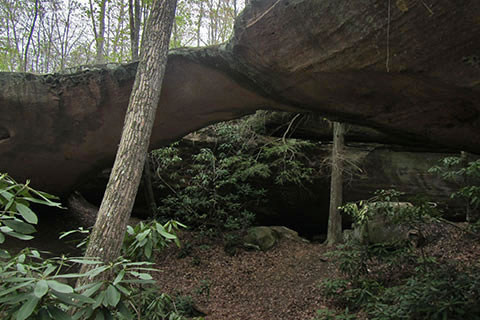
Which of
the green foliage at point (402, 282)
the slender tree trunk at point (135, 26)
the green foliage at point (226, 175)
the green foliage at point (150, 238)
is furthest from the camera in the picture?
the slender tree trunk at point (135, 26)

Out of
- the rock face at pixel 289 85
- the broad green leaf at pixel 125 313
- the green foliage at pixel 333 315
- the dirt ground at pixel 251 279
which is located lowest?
the dirt ground at pixel 251 279

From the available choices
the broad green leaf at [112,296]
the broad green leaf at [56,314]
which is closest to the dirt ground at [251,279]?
the broad green leaf at [112,296]

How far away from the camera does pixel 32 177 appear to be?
8.16m

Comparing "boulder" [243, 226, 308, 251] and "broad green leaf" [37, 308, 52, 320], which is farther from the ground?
"broad green leaf" [37, 308, 52, 320]

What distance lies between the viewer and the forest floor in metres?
6.07

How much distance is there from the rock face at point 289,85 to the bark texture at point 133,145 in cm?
121

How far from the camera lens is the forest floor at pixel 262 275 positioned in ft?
19.9

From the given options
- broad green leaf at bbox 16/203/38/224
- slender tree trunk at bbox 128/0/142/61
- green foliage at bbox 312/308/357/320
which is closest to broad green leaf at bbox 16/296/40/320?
broad green leaf at bbox 16/203/38/224

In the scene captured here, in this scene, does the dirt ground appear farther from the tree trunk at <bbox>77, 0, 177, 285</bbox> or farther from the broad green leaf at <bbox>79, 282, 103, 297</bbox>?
the broad green leaf at <bbox>79, 282, 103, 297</bbox>

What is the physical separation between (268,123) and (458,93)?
665 centimetres

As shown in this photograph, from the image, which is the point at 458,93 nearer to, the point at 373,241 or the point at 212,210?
the point at 373,241

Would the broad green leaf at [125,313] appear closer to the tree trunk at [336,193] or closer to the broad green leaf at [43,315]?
the broad green leaf at [43,315]

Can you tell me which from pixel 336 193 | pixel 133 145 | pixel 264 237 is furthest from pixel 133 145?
pixel 336 193

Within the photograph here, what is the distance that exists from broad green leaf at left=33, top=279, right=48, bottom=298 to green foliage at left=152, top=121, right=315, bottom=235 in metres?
7.97
